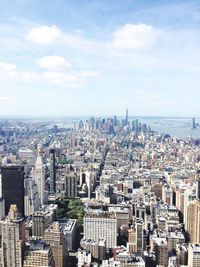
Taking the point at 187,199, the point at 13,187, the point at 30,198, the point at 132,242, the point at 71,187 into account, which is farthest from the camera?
the point at 71,187

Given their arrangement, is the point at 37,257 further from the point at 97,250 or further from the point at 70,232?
the point at 70,232

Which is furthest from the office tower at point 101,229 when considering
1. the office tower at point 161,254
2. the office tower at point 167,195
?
the office tower at point 167,195

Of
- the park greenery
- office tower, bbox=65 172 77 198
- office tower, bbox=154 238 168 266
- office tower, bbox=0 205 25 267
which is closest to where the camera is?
office tower, bbox=0 205 25 267

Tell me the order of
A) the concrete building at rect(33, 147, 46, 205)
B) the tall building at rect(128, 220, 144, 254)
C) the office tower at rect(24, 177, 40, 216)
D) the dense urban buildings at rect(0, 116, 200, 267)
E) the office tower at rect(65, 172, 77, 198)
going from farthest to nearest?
the office tower at rect(65, 172, 77, 198) → the concrete building at rect(33, 147, 46, 205) → the office tower at rect(24, 177, 40, 216) → the tall building at rect(128, 220, 144, 254) → the dense urban buildings at rect(0, 116, 200, 267)

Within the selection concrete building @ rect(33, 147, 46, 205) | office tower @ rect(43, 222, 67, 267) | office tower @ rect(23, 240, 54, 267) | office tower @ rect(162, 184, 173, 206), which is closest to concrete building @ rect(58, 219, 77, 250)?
office tower @ rect(43, 222, 67, 267)

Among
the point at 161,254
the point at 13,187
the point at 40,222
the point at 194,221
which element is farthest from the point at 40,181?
the point at 161,254

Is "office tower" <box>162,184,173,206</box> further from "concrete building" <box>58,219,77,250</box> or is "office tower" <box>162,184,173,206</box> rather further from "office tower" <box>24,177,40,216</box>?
"office tower" <box>24,177,40,216</box>

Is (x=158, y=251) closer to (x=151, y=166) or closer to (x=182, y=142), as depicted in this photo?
(x=151, y=166)

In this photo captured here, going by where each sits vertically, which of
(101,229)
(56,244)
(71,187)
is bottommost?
(101,229)
